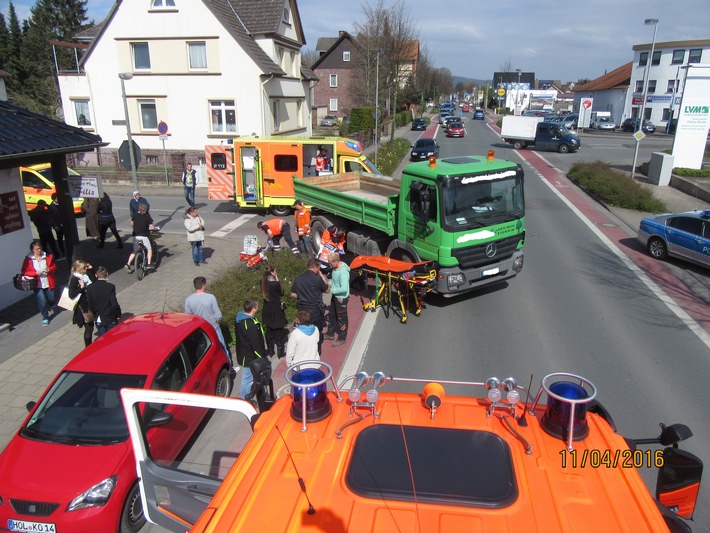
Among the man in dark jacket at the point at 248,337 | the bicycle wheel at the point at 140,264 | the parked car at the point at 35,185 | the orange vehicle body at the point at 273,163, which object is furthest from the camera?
the orange vehicle body at the point at 273,163

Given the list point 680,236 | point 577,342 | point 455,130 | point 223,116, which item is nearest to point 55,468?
point 577,342

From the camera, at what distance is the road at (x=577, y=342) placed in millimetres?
7518

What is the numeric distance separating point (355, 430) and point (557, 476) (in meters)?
1.19

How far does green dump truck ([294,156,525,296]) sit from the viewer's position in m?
10.0

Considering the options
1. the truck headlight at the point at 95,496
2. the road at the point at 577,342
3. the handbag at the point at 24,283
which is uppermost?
the handbag at the point at 24,283

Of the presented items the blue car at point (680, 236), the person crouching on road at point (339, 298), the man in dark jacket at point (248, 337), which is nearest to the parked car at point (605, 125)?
the blue car at point (680, 236)

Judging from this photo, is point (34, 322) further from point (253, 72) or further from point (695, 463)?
point (253, 72)

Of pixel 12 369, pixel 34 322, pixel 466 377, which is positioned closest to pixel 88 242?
pixel 34 322

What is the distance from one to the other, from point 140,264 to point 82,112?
72.6 ft

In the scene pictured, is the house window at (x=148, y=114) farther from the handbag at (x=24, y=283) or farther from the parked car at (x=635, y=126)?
the parked car at (x=635, y=126)

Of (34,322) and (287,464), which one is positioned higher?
(287,464)

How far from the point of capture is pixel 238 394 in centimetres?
791

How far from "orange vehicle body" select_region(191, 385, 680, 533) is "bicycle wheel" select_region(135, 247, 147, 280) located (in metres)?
10.5

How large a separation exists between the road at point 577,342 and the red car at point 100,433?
10.3ft
